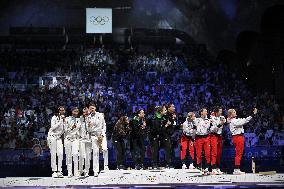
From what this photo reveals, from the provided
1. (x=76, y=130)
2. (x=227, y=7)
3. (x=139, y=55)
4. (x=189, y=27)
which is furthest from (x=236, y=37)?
(x=76, y=130)

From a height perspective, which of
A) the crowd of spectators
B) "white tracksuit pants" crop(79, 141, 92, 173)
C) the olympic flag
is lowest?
"white tracksuit pants" crop(79, 141, 92, 173)

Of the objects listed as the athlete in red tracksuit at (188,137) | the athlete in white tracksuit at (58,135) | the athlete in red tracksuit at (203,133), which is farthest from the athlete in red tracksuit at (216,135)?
the athlete in white tracksuit at (58,135)

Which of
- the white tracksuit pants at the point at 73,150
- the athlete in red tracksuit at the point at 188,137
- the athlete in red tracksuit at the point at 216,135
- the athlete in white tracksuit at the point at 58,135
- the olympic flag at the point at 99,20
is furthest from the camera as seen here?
the olympic flag at the point at 99,20

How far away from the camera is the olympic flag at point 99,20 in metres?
31.3

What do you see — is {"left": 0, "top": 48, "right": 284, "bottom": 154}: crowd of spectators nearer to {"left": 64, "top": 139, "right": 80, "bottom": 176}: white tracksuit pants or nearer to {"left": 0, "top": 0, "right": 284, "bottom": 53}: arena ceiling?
{"left": 0, "top": 0, "right": 284, "bottom": 53}: arena ceiling

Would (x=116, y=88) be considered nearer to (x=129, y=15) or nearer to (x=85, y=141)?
(x=129, y=15)

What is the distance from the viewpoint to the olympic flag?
31.3 meters

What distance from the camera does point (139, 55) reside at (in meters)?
31.9

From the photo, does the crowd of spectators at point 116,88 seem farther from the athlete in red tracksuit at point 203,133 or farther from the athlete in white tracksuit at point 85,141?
the athlete in white tracksuit at point 85,141

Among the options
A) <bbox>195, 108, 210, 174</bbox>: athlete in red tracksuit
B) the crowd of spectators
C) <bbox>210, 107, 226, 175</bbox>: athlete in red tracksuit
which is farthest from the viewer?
the crowd of spectators

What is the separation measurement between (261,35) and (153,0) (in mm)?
9939

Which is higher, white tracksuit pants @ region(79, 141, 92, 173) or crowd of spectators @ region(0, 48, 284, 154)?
crowd of spectators @ region(0, 48, 284, 154)

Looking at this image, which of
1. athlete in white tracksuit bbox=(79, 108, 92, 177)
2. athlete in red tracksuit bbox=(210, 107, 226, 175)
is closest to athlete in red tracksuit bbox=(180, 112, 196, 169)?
athlete in red tracksuit bbox=(210, 107, 226, 175)

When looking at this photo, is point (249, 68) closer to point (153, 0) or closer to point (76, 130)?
point (153, 0)
